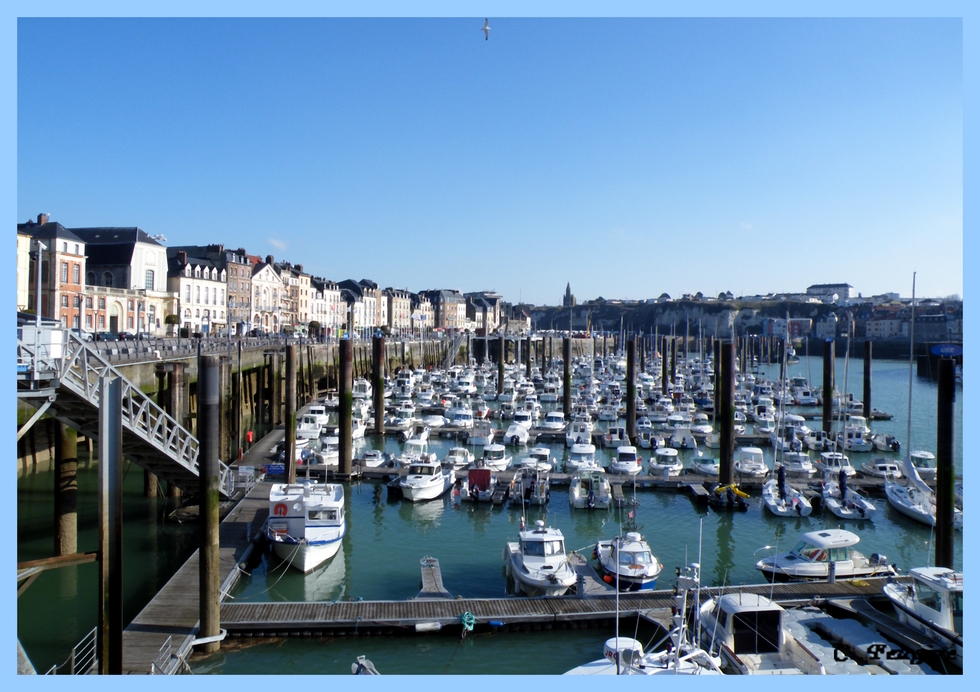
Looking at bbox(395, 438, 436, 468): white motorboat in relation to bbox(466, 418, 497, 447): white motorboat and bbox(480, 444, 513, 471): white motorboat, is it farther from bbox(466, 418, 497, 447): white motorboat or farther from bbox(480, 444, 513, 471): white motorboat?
bbox(466, 418, 497, 447): white motorboat

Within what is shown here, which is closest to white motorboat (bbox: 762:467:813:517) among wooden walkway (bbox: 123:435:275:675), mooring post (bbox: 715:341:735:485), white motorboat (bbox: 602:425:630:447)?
mooring post (bbox: 715:341:735:485)

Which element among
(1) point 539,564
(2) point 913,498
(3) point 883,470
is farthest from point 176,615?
(3) point 883,470

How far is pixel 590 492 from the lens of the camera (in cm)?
3197

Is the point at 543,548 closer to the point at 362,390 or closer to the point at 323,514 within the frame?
the point at 323,514

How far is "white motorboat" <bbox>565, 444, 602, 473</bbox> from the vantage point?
123 ft

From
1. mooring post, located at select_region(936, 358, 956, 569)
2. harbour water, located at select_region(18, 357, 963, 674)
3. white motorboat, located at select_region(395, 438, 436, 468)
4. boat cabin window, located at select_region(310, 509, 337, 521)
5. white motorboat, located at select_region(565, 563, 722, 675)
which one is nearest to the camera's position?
white motorboat, located at select_region(565, 563, 722, 675)

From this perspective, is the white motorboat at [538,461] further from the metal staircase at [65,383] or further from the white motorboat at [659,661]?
the white motorboat at [659,661]

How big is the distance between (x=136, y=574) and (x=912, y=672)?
71.8 ft

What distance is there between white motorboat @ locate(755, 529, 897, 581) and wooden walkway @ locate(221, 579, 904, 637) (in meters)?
1.62

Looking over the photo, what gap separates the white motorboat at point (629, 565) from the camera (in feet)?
68.3

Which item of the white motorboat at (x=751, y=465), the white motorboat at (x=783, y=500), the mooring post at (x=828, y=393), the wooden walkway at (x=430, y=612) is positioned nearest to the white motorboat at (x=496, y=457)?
the white motorboat at (x=751, y=465)

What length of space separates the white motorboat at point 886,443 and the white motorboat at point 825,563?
28.4 metres

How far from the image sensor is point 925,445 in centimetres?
5038

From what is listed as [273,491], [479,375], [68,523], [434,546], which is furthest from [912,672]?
[479,375]
